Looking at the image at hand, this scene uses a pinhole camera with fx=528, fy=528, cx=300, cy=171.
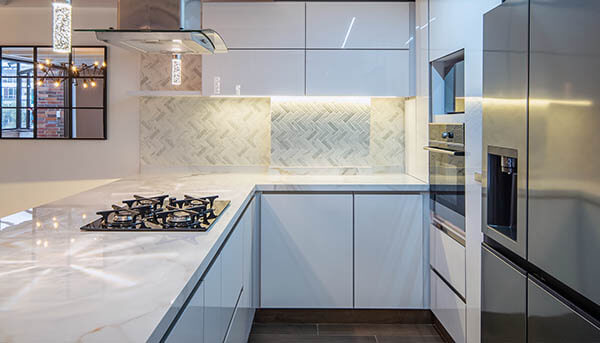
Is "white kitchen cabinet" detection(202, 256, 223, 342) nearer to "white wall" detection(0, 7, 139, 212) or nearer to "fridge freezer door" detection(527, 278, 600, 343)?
"fridge freezer door" detection(527, 278, 600, 343)

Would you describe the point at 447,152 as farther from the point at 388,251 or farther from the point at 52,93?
the point at 52,93

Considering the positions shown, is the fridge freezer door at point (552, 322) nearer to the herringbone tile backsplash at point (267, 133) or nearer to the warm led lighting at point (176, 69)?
the warm led lighting at point (176, 69)

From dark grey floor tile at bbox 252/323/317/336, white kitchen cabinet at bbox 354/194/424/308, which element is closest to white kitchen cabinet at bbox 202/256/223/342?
dark grey floor tile at bbox 252/323/317/336

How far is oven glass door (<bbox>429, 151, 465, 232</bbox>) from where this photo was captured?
2742mm

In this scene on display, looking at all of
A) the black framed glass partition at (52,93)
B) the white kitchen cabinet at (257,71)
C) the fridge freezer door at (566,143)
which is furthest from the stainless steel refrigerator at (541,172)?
the black framed glass partition at (52,93)

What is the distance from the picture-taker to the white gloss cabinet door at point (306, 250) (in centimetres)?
344

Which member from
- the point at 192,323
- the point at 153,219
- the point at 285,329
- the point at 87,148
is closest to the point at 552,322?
the point at 192,323

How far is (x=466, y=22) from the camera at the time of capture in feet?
8.71

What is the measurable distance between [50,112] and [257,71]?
1.72 meters

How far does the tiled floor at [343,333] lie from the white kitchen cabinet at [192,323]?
6.16ft

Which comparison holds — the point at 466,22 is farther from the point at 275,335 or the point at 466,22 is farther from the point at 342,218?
the point at 275,335

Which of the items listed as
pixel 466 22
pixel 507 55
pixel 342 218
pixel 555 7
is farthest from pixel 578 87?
pixel 342 218

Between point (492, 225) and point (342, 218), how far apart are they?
1.76 m

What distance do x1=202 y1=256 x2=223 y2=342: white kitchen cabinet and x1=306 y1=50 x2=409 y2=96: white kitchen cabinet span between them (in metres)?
2.26
